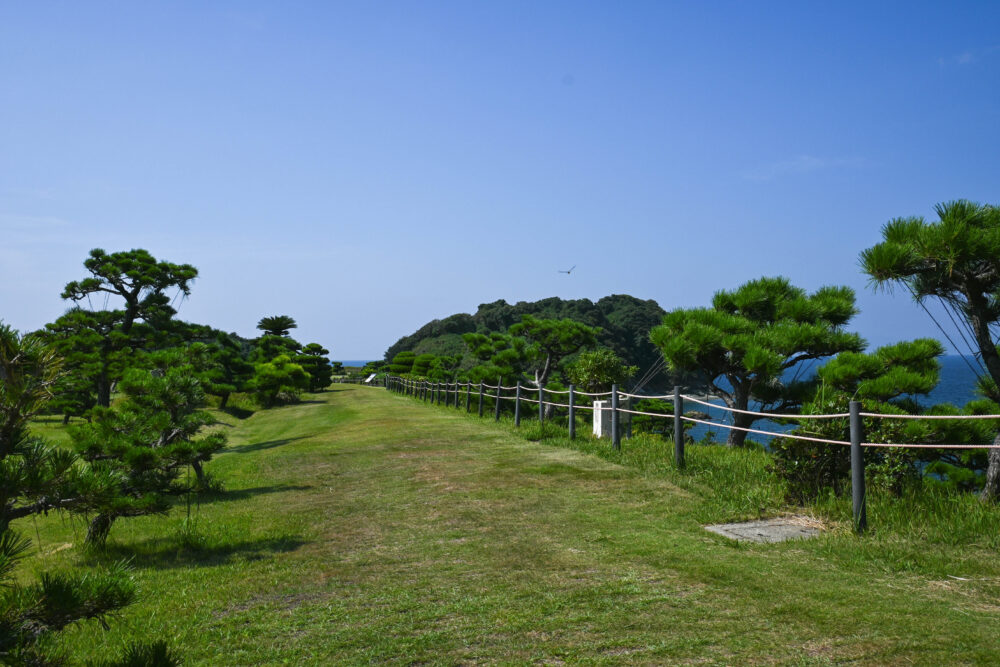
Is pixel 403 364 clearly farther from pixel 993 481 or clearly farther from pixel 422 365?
pixel 993 481

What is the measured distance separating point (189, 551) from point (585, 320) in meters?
55.8

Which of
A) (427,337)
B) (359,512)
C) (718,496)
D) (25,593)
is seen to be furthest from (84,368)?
(427,337)

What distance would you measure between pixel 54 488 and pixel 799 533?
5.65 m

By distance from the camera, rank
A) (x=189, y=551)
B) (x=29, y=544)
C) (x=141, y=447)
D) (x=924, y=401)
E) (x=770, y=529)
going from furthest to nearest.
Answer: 1. (x=924, y=401)
2. (x=141, y=447)
3. (x=189, y=551)
4. (x=770, y=529)
5. (x=29, y=544)

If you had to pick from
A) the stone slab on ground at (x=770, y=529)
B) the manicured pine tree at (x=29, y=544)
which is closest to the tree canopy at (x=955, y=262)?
the stone slab on ground at (x=770, y=529)


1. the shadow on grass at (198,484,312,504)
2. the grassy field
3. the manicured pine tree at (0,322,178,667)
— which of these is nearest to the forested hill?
the shadow on grass at (198,484,312,504)

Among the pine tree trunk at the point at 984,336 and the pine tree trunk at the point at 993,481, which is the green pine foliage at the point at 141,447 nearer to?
the pine tree trunk at the point at 993,481

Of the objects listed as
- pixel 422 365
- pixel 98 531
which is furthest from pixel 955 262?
pixel 422 365

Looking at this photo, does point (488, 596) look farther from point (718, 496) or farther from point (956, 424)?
point (956, 424)

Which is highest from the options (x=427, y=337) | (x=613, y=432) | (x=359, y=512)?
(x=427, y=337)

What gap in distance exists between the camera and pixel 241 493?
10.1 meters

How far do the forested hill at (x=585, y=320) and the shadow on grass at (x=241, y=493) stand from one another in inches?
1646

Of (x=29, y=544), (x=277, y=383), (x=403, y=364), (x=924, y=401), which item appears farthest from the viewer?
(x=403, y=364)

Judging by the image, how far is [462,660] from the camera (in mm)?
3428
